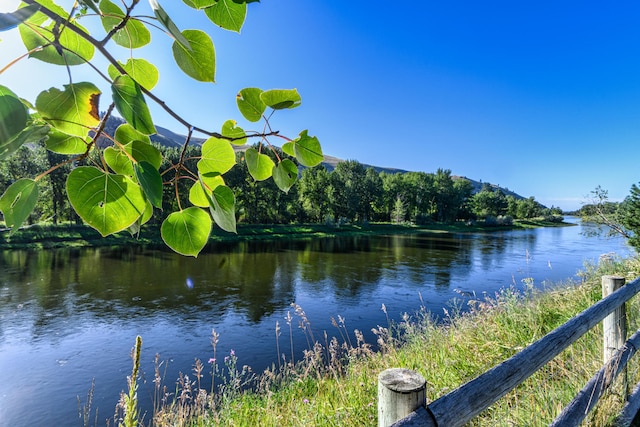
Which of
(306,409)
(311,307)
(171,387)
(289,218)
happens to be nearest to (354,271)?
(311,307)

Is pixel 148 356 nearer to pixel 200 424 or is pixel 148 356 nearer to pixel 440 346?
pixel 200 424

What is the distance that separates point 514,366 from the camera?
1.73m

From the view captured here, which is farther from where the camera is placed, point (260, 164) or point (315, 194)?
point (315, 194)

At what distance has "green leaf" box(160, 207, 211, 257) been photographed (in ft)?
1.82

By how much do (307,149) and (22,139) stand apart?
1.35 feet

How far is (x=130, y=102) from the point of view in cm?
44

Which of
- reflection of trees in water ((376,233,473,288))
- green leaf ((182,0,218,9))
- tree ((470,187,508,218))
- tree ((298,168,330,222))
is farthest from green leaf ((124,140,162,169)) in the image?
tree ((470,187,508,218))

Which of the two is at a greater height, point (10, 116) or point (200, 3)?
point (200, 3)

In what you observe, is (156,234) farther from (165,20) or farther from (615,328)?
(165,20)

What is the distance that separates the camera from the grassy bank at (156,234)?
27980 mm

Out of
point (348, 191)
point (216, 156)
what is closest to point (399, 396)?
point (216, 156)

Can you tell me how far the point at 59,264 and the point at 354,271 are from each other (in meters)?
17.8

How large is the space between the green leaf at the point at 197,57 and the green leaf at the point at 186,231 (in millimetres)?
216

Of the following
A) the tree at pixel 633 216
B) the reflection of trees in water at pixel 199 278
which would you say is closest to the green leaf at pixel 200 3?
the reflection of trees in water at pixel 199 278
